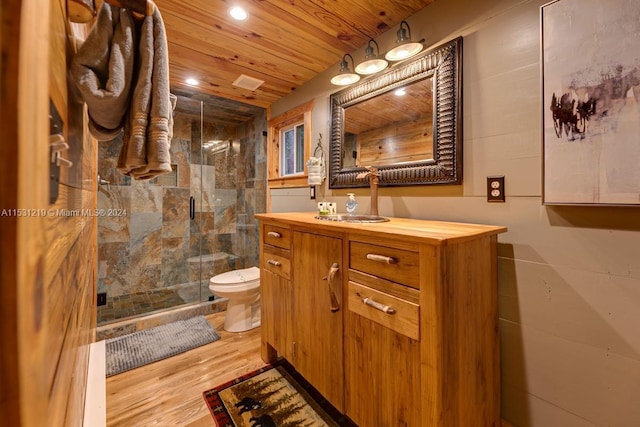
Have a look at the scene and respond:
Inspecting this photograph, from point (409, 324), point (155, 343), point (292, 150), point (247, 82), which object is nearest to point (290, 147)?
point (292, 150)

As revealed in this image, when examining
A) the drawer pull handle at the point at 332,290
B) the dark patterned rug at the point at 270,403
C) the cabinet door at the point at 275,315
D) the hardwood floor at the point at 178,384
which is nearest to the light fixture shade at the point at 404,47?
the drawer pull handle at the point at 332,290

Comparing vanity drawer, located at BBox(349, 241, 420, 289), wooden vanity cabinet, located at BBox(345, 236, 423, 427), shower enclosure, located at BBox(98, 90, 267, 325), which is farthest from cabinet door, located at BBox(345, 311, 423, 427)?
shower enclosure, located at BBox(98, 90, 267, 325)

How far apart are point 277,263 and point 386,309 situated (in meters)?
0.83

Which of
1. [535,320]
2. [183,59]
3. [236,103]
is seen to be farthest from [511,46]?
[236,103]

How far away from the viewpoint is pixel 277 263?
1.66 meters

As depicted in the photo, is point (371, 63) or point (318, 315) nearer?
point (318, 315)

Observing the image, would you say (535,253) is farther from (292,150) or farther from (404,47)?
(292,150)

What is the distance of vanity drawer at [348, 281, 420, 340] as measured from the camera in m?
0.95

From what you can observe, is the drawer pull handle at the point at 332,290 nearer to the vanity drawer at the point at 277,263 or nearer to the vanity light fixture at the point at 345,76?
the vanity drawer at the point at 277,263

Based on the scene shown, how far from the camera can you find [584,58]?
982 millimetres

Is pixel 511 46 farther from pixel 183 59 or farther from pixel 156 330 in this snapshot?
pixel 156 330

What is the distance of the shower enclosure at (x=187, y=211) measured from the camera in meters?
2.85

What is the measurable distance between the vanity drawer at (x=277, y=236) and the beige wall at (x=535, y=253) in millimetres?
Answer: 872

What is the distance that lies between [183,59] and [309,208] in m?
1.53
